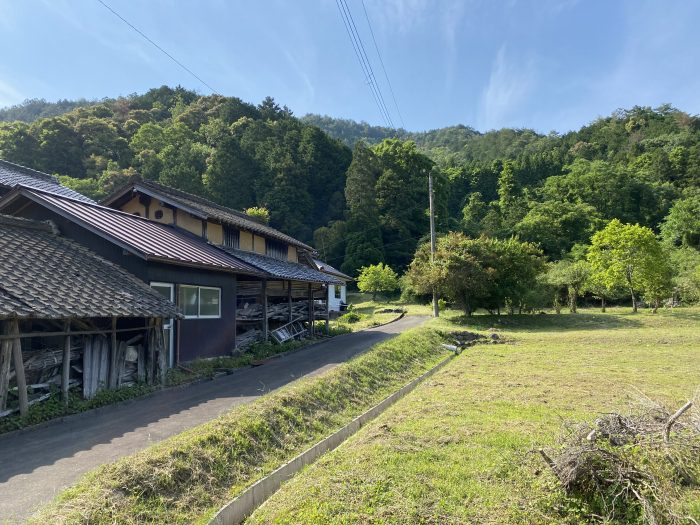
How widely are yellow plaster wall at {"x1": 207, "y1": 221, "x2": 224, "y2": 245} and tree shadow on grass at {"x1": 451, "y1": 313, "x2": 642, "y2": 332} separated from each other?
1500 centimetres

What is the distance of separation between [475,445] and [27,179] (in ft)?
63.5

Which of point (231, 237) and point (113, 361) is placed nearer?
point (113, 361)

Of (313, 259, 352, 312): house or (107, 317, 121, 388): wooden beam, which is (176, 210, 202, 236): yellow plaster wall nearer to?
(107, 317, 121, 388): wooden beam

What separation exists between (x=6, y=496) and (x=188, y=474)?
1.72 meters

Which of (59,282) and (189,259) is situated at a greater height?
(189,259)

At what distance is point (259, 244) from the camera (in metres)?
18.8

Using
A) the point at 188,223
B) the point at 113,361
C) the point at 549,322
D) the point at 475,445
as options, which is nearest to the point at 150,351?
the point at 113,361

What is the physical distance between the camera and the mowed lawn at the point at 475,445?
A: 419cm

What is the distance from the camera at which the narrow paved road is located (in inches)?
175

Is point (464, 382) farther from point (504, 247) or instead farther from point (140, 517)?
point (504, 247)

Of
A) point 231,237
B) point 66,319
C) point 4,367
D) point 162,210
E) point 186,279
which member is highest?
point 162,210

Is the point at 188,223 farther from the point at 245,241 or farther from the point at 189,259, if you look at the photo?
the point at 189,259

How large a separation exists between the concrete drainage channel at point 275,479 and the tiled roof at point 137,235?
5.99 meters

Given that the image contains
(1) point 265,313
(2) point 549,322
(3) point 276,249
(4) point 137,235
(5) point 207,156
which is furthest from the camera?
(5) point 207,156
